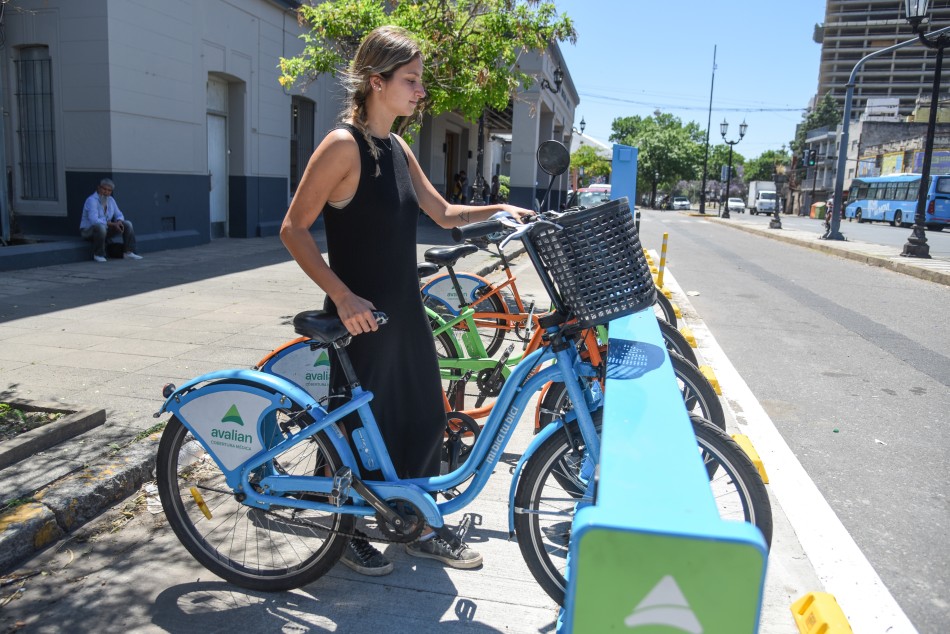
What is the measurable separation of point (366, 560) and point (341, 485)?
521 mm

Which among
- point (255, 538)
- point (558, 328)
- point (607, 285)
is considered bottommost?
point (255, 538)

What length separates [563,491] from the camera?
9.01 feet

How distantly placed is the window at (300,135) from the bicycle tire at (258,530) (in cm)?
1555

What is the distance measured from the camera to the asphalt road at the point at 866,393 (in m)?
3.51

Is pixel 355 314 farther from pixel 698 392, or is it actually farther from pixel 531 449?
pixel 698 392

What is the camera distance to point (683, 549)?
132 centimetres

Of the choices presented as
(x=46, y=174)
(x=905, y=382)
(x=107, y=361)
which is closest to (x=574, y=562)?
(x=107, y=361)

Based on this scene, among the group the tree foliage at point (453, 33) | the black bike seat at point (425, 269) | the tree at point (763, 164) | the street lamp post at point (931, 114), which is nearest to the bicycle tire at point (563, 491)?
the black bike seat at point (425, 269)

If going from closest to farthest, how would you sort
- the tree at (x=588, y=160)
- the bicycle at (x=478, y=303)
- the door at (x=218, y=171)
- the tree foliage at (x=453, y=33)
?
1. the bicycle at (x=478, y=303)
2. the tree foliage at (x=453, y=33)
3. the door at (x=218, y=171)
4. the tree at (x=588, y=160)

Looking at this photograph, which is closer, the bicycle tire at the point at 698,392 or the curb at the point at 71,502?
the curb at the point at 71,502

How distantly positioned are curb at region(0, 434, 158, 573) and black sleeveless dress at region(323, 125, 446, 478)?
1.41 metres

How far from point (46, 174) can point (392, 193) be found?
37.6 feet

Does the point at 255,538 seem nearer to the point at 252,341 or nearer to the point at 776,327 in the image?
the point at 252,341

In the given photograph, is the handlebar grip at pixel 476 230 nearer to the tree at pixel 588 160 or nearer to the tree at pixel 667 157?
the tree at pixel 588 160
